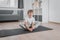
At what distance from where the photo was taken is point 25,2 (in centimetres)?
554

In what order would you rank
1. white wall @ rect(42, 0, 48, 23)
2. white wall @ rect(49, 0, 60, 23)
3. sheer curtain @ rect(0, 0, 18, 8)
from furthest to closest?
1. sheer curtain @ rect(0, 0, 18, 8)
2. white wall @ rect(42, 0, 48, 23)
3. white wall @ rect(49, 0, 60, 23)

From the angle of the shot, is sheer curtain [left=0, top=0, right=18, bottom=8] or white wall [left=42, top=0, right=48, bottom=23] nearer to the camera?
white wall [left=42, top=0, right=48, bottom=23]

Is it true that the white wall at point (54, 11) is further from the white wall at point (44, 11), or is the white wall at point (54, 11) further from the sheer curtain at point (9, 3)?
the sheer curtain at point (9, 3)

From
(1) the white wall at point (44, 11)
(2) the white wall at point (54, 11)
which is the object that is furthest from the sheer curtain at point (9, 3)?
(2) the white wall at point (54, 11)

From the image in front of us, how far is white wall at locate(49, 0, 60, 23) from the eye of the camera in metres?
3.55

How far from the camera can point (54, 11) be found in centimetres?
374

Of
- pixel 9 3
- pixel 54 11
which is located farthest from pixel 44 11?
pixel 9 3

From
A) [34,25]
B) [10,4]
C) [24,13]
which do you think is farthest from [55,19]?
[10,4]

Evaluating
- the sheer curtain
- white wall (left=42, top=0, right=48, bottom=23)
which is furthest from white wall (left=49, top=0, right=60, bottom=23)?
the sheer curtain

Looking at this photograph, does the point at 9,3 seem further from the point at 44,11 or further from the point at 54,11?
the point at 54,11

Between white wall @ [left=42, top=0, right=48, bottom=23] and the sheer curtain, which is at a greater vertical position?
the sheer curtain

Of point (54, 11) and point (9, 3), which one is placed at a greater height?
point (9, 3)

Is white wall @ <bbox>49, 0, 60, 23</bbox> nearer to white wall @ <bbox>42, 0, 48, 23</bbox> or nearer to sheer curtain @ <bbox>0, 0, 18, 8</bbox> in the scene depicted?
white wall @ <bbox>42, 0, 48, 23</bbox>

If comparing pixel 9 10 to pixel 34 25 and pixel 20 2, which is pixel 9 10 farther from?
pixel 34 25
